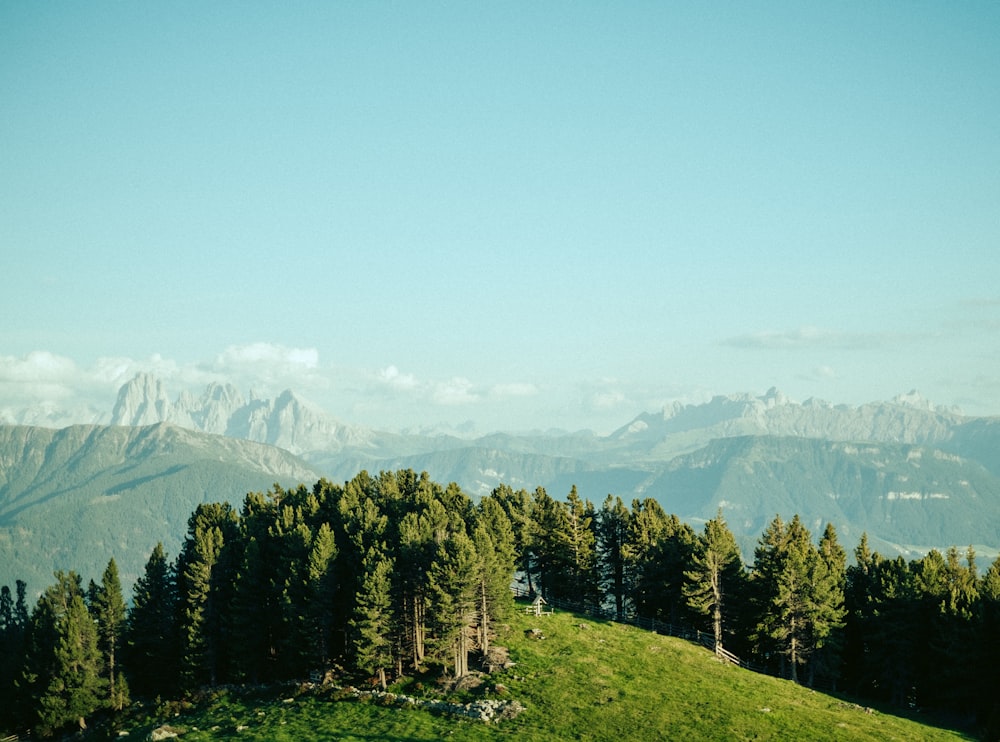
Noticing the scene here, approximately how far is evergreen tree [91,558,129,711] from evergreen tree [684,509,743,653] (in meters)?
62.6

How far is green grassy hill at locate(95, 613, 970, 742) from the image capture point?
6012 cm

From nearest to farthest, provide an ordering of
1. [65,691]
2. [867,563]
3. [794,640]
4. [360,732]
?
[360,732] < [65,691] < [794,640] < [867,563]

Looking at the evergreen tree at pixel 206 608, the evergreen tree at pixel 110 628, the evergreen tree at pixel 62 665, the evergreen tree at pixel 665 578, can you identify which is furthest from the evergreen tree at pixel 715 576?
the evergreen tree at pixel 62 665

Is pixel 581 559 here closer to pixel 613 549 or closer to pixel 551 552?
pixel 551 552

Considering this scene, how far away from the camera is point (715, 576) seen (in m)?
87.9

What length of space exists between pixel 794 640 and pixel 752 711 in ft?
71.5

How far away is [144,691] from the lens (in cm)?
8388

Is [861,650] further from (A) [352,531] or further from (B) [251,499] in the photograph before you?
(B) [251,499]

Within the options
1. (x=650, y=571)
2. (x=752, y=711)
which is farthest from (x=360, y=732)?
(x=650, y=571)

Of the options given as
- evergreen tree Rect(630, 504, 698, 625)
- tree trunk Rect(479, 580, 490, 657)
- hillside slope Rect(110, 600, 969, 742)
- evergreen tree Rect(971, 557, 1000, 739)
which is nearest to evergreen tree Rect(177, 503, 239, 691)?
hillside slope Rect(110, 600, 969, 742)

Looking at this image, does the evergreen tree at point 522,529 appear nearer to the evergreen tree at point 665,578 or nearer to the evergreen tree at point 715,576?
the evergreen tree at point 665,578

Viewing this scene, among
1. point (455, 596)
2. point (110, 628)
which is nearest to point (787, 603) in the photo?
point (455, 596)

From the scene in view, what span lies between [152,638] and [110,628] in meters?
4.45

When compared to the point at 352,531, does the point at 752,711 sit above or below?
below
